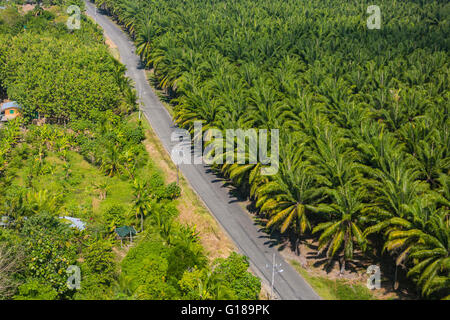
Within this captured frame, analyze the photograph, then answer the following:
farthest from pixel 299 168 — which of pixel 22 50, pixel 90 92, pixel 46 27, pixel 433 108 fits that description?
pixel 46 27

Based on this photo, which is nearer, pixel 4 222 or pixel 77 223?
pixel 4 222

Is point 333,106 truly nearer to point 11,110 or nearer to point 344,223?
point 344,223

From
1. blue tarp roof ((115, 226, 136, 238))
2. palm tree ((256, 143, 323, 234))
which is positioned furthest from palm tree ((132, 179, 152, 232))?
palm tree ((256, 143, 323, 234))

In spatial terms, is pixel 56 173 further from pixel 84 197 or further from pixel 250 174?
pixel 250 174
